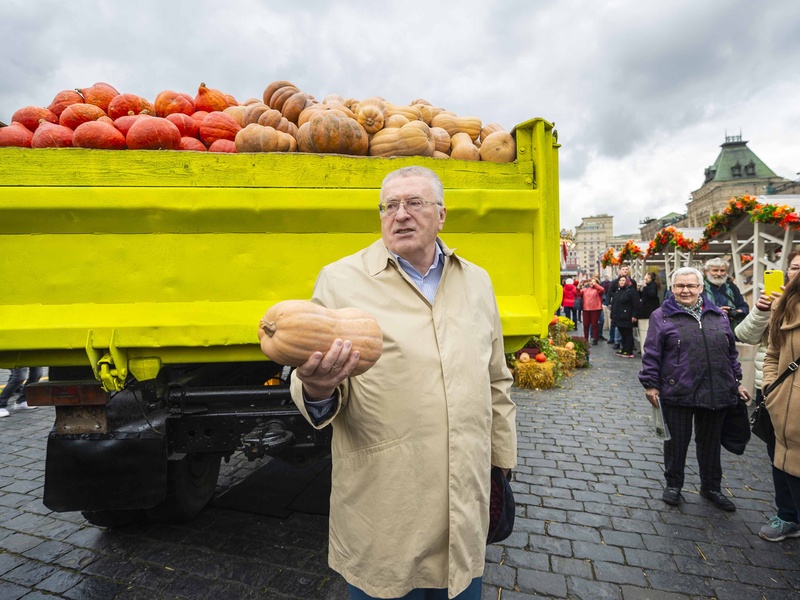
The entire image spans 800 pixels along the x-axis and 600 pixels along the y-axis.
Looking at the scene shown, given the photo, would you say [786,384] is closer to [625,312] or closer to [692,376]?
[692,376]

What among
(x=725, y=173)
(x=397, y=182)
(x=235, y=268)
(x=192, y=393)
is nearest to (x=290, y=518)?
(x=192, y=393)

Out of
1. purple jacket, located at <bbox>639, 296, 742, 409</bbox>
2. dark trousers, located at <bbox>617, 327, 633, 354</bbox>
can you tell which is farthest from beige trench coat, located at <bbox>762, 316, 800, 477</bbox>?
dark trousers, located at <bbox>617, 327, 633, 354</bbox>

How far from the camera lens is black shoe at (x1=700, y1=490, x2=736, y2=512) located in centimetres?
344

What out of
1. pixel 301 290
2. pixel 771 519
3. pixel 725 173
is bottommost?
pixel 771 519

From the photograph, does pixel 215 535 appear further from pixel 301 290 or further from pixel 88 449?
pixel 301 290

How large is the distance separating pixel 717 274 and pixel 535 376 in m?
2.99

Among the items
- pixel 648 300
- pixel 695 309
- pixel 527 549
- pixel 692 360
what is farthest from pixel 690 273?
pixel 648 300

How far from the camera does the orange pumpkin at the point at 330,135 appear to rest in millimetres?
2562

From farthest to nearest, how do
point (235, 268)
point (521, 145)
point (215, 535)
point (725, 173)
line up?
point (725, 173) < point (215, 535) < point (521, 145) < point (235, 268)

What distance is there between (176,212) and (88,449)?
1.38 m

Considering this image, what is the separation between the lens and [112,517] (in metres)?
3.10

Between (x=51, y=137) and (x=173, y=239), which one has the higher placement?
(x=51, y=137)

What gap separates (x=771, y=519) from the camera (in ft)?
10.3

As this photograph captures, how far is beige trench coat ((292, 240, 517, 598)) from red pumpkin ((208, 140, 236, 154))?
1.59 metres
